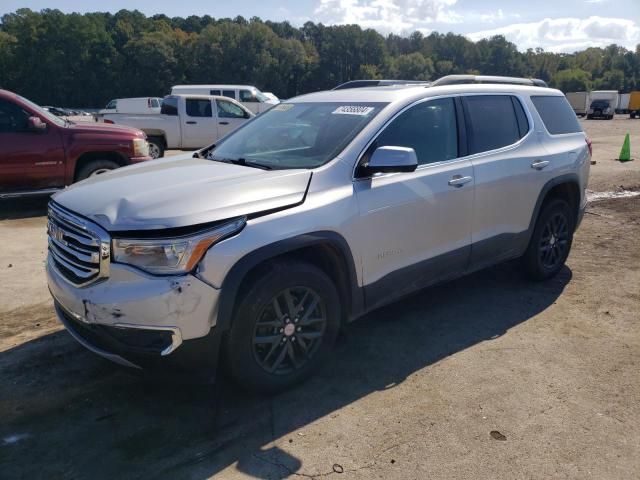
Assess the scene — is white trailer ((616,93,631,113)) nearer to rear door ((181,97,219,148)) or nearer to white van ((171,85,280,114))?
white van ((171,85,280,114))

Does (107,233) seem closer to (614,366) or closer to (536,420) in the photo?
(536,420)

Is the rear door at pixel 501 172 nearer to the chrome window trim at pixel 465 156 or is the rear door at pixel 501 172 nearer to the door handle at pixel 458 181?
the chrome window trim at pixel 465 156

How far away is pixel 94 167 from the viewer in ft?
27.7

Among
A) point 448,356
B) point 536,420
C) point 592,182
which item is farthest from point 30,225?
point 592,182

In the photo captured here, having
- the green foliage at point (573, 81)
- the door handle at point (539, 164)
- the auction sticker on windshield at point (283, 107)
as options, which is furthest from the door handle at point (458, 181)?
the green foliage at point (573, 81)

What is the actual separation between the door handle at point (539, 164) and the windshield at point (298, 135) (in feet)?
5.66

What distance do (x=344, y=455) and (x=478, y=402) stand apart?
3.23 ft

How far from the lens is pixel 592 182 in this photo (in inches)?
446

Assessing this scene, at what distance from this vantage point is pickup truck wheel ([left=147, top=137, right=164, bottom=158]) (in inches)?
583

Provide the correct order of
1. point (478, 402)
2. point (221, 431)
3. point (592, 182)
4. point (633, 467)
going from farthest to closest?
point (592, 182) → point (478, 402) → point (221, 431) → point (633, 467)

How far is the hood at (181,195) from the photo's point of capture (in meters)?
2.89

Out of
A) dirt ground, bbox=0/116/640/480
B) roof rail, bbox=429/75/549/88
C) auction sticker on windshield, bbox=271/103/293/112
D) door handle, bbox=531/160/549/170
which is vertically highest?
roof rail, bbox=429/75/549/88

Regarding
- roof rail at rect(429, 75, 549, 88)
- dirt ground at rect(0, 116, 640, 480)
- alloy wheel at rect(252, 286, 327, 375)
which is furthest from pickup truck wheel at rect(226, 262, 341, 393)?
roof rail at rect(429, 75, 549, 88)

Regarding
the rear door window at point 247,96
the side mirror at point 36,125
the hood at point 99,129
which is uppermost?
the rear door window at point 247,96
